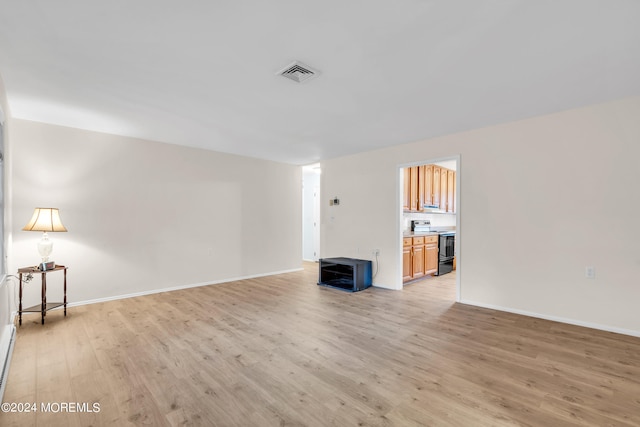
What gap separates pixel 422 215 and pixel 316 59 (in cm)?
523

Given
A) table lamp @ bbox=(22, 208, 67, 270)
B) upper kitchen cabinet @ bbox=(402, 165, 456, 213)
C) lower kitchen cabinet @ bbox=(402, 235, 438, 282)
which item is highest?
upper kitchen cabinet @ bbox=(402, 165, 456, 213)

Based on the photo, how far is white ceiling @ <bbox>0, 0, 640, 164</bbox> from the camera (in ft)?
5.78

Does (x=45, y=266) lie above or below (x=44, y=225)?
below

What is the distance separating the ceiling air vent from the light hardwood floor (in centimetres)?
242

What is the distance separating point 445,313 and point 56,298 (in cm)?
502

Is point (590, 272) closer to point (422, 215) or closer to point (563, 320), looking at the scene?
point (563, 320)

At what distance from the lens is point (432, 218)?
7094 millimetres

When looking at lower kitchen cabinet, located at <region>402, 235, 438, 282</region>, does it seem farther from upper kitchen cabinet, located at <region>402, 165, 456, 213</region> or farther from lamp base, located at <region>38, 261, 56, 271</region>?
lamp base, located at <region>38, 261, 56, 271</region>

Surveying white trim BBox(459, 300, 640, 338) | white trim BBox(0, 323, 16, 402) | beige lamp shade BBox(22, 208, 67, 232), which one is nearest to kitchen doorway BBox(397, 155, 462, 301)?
white trim BBox(459, 300, 640, 338)

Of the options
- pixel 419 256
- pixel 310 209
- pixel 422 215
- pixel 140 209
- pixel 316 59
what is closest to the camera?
pixel 316 59

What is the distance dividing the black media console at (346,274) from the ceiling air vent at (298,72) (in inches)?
124

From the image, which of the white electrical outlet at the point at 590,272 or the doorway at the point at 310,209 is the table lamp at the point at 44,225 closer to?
the doorway at the point at 310,209

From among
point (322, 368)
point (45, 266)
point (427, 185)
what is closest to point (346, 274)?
point (427, 185)

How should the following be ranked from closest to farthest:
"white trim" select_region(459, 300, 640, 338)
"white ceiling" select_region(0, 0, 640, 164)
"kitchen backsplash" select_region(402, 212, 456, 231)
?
"white ceiling" select_region(0, 0, 640, 164), "white trim" select_region(459, 300, 640, 338), "kitchen backsplash" select_region(402, 212, 456, 231)
